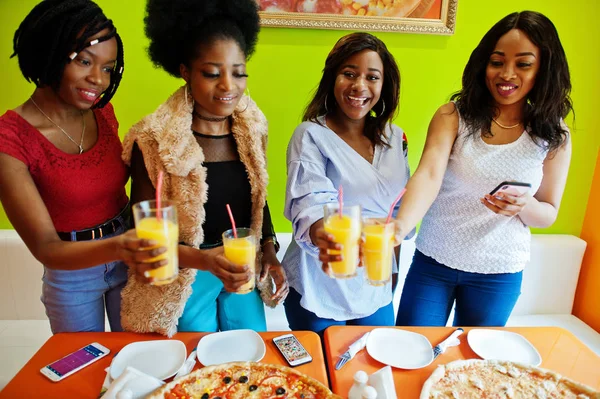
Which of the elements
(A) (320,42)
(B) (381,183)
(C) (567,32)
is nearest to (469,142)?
(B) (381,183)

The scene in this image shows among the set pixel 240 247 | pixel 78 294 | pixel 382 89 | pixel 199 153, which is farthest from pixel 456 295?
pixel 78 294

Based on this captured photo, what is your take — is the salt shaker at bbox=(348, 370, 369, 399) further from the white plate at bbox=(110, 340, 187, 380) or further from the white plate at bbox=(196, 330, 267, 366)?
the white plate at bbox=(110, 340, 187, 380)

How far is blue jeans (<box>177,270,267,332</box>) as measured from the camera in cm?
145

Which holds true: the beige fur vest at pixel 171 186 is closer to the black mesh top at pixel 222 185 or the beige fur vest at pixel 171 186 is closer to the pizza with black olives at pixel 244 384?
the black mesh top at pixel 222 185

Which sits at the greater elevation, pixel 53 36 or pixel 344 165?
pixel 53 36

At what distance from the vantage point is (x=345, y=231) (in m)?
1.10

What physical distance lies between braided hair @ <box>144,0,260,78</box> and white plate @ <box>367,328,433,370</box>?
43.7 inches

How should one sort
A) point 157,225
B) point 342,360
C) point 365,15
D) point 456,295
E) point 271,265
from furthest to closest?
1. point 365,15
2. point 456,295
3. point 271,265
4. point 342,360
5. point 157,225

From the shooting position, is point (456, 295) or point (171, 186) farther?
point (456, 295)

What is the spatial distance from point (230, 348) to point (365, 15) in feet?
6.58

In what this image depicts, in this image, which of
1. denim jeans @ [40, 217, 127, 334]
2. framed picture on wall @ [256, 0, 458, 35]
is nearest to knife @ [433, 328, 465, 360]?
denim jeans @ [40, 217, 127, 334]

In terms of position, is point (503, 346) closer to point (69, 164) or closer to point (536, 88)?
point (536, 88)

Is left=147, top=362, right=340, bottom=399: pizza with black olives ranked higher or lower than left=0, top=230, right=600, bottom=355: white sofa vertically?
higher

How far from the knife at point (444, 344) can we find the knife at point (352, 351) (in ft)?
0.73
